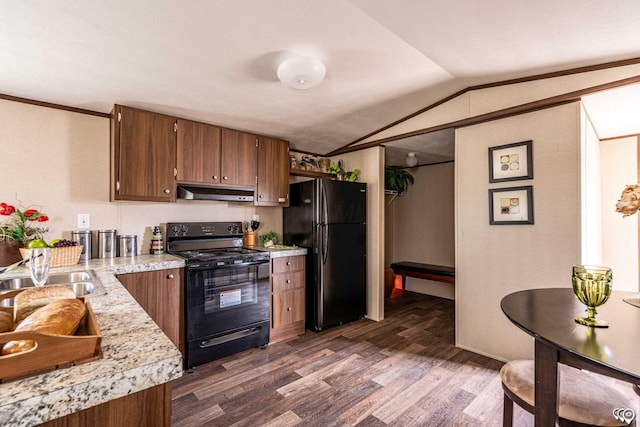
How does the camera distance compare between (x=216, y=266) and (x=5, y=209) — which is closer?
(x=5, y=209)

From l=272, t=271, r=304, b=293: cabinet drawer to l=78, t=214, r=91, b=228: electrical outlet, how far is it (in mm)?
1708

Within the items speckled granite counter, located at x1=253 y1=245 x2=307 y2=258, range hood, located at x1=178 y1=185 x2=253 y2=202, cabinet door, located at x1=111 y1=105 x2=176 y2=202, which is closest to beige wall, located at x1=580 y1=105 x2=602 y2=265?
speckled granite counter, located at x1=253 y1=245 x2=307 y2=258

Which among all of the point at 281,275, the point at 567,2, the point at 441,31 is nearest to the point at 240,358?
the point at 281,275

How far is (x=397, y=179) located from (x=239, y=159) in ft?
9.39

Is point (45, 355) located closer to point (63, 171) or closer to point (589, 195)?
point (63, 171)

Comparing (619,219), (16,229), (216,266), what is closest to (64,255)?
(16,229)

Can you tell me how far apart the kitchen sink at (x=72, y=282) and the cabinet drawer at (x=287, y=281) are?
5.32 ft

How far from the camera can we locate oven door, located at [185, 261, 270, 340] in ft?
8.30

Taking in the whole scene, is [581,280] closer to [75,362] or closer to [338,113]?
[75,362]

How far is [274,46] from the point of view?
191cm

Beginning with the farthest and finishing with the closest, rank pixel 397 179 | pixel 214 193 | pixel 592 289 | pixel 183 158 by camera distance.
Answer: pixel 397 179
pixel 214 193
pixel 183 158
pixel 592 289

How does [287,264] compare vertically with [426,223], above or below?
below

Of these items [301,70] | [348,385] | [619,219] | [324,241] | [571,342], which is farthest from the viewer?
[324,241]

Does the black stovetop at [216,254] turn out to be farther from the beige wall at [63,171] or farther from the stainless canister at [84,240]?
the stainless canister at [84,240]
